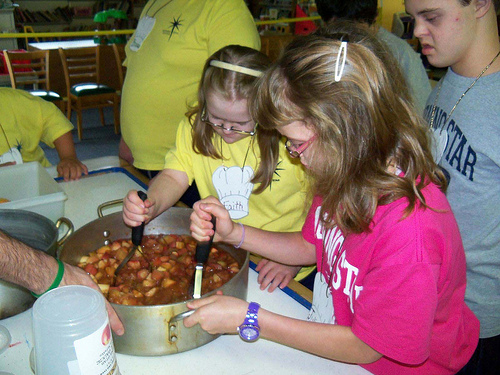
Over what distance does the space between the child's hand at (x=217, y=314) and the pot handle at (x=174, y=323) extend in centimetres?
1

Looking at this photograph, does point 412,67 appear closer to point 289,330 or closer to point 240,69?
point 240,69

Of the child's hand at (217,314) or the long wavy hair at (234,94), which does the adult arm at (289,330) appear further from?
the long wavy hair at (234,94)

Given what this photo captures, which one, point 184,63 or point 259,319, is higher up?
point 184,63

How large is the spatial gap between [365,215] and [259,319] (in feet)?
0.94

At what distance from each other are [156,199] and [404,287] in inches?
29.6

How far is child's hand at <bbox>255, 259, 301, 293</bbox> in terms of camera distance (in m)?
1.09

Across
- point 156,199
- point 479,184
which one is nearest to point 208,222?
point 156,199

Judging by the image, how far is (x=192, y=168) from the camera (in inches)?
55.4

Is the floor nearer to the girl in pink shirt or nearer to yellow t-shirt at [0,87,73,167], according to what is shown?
yellow t-shirt at [0,87,73,167]

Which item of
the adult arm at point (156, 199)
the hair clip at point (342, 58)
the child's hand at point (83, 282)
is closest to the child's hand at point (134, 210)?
the adult arm at point (156, 199)

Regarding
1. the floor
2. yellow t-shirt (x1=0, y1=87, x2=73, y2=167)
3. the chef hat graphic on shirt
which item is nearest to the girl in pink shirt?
the chef hat graphic on shirt

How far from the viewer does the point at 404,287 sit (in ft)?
2.42


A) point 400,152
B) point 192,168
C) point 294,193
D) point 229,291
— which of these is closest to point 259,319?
point 229,291

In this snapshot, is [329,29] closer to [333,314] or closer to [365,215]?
[365,215]
